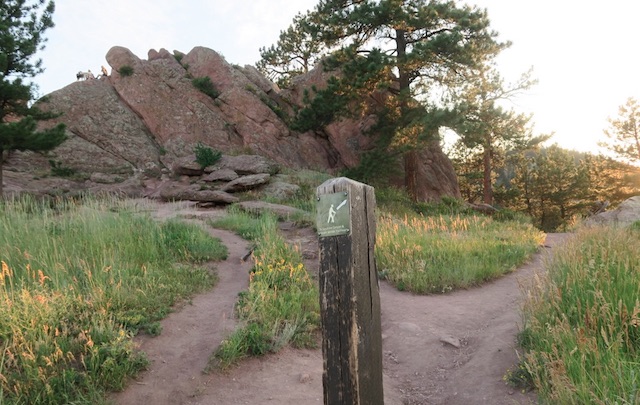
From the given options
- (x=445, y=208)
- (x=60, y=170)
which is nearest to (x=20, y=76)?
(x=60, y=170)

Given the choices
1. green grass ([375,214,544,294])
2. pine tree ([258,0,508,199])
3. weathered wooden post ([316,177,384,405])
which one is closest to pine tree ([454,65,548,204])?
pine tree ([258,0,508,199])

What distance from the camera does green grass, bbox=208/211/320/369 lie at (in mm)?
4973

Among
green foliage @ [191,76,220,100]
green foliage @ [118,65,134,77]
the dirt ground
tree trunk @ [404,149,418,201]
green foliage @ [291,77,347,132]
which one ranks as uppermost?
green foliage @ [118,65,134,77]

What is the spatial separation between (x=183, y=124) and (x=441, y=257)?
1884 centimetres

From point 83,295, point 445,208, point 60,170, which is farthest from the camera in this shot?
point 445,208

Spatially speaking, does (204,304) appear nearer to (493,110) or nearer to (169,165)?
(493,110)

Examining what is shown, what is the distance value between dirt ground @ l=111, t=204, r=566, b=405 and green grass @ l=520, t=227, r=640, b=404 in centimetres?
39

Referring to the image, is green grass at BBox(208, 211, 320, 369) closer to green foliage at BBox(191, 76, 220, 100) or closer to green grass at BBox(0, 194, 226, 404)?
green grass at BBox(0, 194, 226, 404)

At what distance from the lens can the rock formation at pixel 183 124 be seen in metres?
22.0

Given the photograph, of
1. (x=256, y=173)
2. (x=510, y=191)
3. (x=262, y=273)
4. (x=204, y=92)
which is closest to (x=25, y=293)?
(x=262, y=273)

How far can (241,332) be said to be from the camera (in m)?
5.08

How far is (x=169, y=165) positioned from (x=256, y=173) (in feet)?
18.3

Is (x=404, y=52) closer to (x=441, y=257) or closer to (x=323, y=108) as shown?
(x=323, y=108)

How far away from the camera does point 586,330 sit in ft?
12.2
